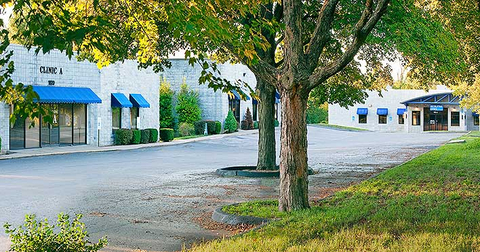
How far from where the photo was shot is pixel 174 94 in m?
47.9

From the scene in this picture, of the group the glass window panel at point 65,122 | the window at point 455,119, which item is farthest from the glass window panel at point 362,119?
the glass window panel at point 65,122

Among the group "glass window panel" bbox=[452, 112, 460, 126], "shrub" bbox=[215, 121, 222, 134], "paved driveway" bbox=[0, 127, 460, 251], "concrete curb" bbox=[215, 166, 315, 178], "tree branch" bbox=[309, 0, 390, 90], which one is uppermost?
"tree branch" bbox=[309, 0, 390, 90]

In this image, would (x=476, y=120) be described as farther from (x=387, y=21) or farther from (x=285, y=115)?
(x=285, y=115)

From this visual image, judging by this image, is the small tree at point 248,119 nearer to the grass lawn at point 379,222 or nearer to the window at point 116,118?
the window at point 116,118

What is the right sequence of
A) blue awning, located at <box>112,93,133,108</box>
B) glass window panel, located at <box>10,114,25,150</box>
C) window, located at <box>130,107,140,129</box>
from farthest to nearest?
window, located at <box>130,107,140,129</box> → blue awning, located at <box>112,93,133,108</box> → glass window panel, located at <box>10,114,25,150</box>

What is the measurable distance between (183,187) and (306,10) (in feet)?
21.5

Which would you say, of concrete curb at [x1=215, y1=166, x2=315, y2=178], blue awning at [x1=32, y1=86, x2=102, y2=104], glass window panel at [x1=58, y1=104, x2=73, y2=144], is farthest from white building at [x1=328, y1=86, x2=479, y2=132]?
concrete curb at [x1=215, y1=166, x2=315, y2=178]

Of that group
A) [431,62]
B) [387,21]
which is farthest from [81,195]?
[431,62]

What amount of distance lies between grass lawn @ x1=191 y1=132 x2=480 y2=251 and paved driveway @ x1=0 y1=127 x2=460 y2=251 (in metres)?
1.07

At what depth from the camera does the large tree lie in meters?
5.38

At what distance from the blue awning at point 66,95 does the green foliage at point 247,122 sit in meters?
21.6

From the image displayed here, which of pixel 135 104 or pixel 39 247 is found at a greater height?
pixel 135 104

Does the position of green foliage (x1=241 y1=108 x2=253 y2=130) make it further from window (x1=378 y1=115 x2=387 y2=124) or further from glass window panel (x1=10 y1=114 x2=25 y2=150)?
glass window panel (x1=10 y1=114 x2=25 y2=150)

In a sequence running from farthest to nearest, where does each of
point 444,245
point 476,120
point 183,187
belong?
point 476,120, point 183,187, point 444,245
